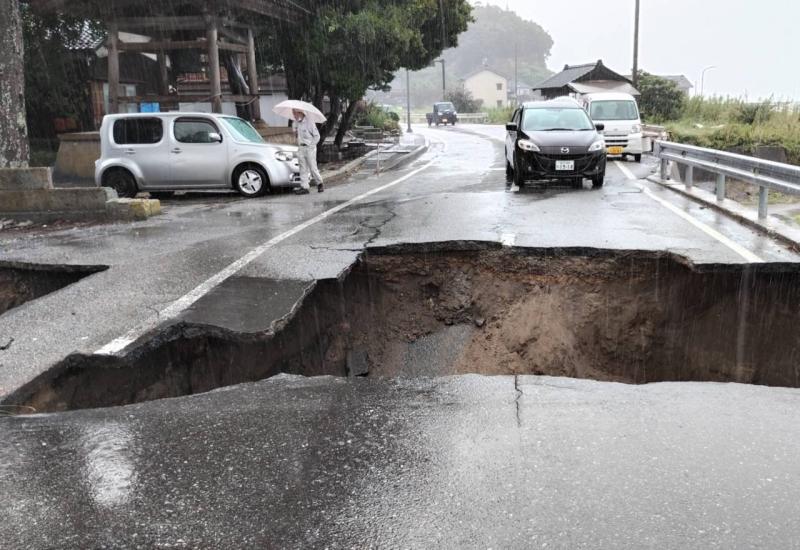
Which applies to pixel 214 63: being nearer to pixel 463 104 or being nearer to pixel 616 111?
pixel 616 111

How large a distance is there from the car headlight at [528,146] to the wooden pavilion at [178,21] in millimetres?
7974

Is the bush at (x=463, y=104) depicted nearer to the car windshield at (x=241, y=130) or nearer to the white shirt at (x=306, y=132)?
the car windshield at (x=241, y=130)

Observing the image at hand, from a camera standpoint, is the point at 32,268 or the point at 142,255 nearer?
the point at 32,268

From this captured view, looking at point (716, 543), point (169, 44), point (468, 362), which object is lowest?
point (468, 362)

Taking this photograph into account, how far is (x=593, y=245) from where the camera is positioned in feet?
24.8

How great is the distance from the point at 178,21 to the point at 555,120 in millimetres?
10136

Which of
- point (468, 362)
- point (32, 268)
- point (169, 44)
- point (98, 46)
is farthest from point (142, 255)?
point (98, 46)

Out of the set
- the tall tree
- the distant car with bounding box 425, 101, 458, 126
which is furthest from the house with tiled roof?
the tall tree

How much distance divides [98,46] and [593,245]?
25.4 m

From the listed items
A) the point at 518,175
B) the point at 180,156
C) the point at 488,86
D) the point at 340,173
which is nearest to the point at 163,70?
the point at 340,173

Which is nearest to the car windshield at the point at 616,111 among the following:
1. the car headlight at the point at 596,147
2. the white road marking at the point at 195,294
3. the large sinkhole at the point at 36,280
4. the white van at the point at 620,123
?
the white van at the point at 620,123

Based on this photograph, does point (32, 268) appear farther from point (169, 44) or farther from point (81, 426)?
point (169, 44)

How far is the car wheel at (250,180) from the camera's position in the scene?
45.3 feet

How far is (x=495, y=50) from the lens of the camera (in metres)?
141
